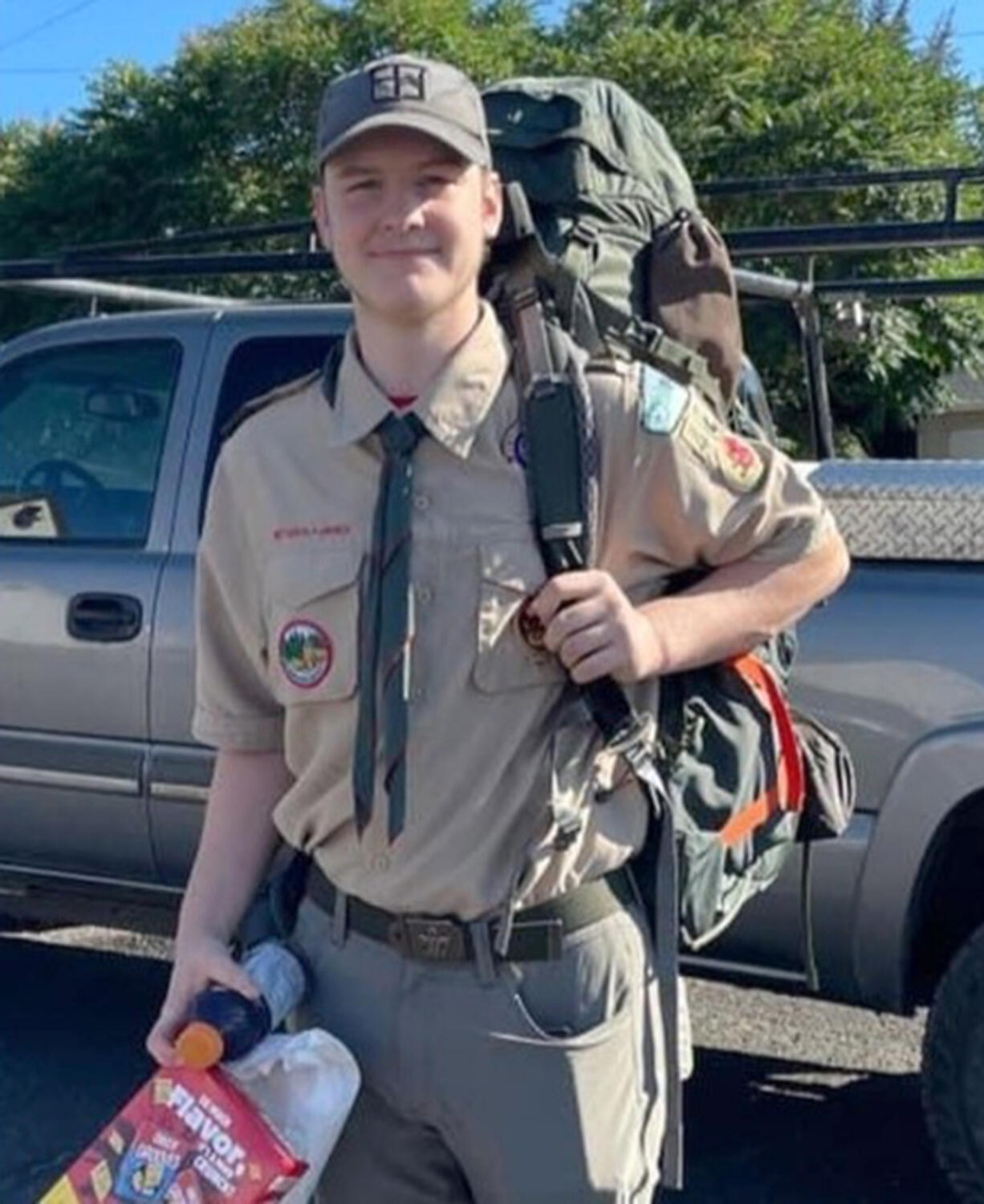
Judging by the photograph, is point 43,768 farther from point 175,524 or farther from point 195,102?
point 195,102

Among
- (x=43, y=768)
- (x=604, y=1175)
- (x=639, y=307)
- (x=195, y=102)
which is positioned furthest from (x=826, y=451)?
(x=195, y=102)

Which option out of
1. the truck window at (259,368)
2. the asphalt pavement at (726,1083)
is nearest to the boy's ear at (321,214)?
the truck window at (259,368)

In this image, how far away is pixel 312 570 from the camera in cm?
223

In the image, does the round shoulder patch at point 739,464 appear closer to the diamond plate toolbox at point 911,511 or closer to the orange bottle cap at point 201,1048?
the orange bottle cap at point 201,1048

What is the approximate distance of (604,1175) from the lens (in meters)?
2.22

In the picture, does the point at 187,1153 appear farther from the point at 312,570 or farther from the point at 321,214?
the point at 321,214

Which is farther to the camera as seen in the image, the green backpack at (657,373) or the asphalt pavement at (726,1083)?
the asphalt pavement at (726,1083)

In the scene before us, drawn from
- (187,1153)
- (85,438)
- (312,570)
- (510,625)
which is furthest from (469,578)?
(85,438)

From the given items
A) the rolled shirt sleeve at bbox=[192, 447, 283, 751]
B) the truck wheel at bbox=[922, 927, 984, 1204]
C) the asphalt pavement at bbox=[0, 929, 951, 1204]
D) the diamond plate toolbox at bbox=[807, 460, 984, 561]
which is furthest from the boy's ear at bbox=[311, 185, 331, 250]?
the asphalt pavement at bbox=[0, 929, 951, 1204]

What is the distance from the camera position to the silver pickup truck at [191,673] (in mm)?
3928

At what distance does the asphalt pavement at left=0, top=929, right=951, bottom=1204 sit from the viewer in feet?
15.0

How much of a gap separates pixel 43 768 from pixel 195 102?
43.6 ft

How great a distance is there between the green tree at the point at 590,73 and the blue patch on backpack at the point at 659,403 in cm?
1096

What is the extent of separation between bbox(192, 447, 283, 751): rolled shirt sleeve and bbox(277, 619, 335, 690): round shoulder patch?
0.29ft
